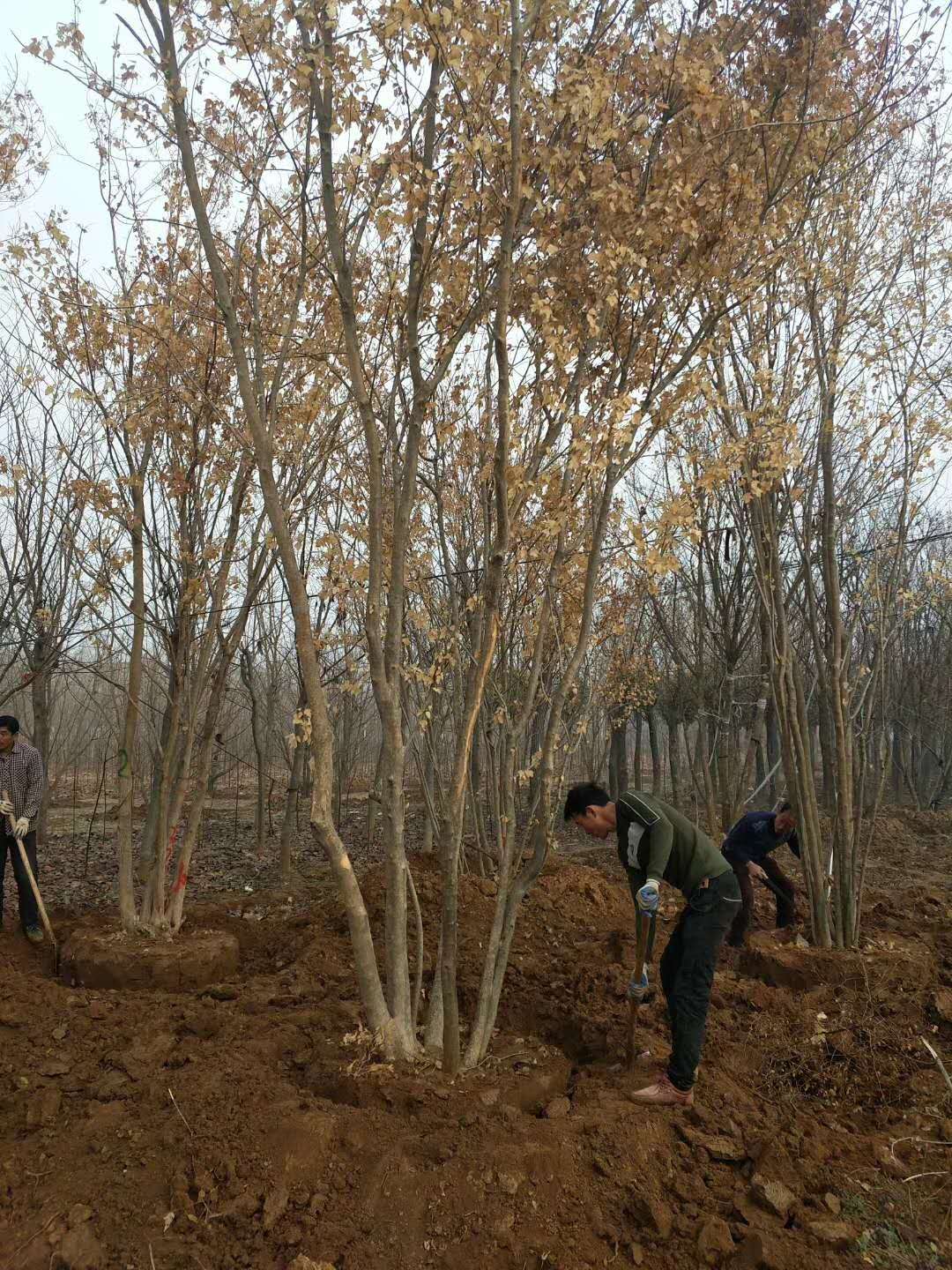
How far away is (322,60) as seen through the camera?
2.79 m

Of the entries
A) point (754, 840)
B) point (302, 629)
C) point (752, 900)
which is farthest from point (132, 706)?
point (752, 900)

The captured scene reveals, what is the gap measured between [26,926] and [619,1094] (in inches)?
174

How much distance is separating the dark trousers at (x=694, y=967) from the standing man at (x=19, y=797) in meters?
4.52

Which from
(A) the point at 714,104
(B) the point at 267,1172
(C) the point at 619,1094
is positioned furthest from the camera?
(C) the point at 619,1094

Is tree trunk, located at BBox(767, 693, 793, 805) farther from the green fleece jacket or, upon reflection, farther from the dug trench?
the green fleece jacket

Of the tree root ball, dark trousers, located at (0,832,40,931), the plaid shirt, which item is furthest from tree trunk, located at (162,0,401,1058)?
the plaid shirt

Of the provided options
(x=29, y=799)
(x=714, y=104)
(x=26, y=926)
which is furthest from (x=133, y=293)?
(x=26, y=926)

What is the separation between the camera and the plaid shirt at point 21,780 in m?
5.83

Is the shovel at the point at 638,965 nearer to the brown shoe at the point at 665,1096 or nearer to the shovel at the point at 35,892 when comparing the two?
the brown shoe at the point at 665,1096

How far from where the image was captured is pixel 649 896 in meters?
3.41

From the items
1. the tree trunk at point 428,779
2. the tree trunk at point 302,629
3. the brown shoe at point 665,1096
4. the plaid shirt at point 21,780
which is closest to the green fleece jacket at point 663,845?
the brown shoe at point 665,1096

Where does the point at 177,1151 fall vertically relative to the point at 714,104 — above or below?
below

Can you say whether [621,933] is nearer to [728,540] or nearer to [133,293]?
[728,540]

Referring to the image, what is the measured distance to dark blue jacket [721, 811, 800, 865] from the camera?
5.66 meters
